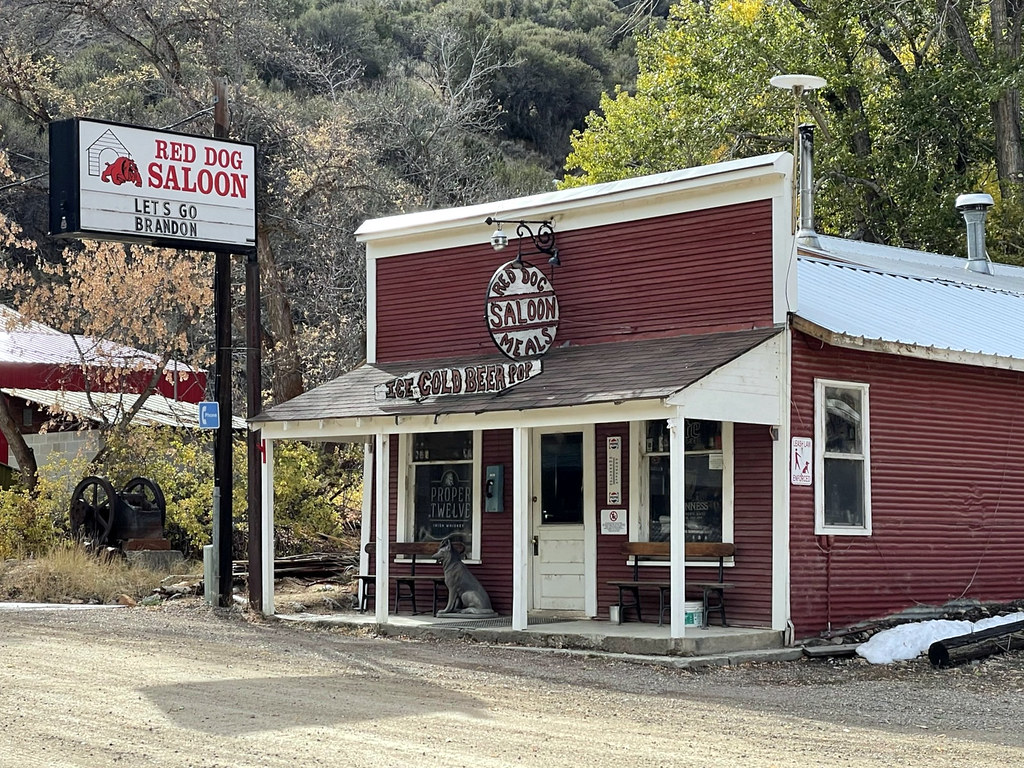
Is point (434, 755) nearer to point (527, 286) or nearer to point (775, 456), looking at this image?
point (775, 456)

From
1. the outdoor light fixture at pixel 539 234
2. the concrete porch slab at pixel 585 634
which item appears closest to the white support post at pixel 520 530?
the concrete porch slab at pixel 585 634

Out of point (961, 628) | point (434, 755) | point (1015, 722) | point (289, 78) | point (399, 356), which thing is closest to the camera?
point (434, 755)

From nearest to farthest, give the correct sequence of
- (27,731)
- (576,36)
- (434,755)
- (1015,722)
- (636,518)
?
(434,755) → (27,731) → (1015,722) → (636,518) → (576,36)

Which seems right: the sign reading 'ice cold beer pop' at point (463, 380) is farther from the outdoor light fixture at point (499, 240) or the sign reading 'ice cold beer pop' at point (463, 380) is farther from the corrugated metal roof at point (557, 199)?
the corrugated metal roof at point (557, 199)

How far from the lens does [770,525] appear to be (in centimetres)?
1491

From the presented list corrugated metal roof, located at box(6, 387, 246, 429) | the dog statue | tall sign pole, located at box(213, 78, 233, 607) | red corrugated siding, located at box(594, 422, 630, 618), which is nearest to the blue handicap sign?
tall sign pole, located at box(213, 78, 233, 607)

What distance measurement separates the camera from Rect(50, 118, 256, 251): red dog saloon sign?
1752cm

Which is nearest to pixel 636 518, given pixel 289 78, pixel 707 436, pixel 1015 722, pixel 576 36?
pixel 707 436

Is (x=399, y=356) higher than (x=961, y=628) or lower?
higher

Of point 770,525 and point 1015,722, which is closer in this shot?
point 1015,722

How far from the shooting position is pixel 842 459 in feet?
50.8

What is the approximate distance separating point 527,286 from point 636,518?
288 centimetres

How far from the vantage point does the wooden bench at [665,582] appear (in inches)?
588

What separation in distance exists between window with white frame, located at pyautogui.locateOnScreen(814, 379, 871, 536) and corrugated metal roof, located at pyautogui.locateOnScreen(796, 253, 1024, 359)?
746 millimetres
